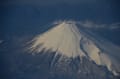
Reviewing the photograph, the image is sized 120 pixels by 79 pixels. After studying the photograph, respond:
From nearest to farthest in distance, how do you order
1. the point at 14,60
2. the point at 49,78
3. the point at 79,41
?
the point at 49,78
the point at 14,60
the point at 79,41

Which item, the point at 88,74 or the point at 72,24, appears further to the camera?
the point at 72,24

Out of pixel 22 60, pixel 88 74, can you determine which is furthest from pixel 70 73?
pixel 22 60

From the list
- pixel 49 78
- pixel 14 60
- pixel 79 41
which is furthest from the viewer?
pixel 79 41

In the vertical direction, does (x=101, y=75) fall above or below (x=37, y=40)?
below

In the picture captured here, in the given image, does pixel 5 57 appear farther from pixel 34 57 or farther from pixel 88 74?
pixel 88 74

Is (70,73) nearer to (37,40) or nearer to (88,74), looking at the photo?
(88,74)

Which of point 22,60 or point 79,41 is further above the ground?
point 79,41

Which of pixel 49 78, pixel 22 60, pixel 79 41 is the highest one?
pixel 79 41

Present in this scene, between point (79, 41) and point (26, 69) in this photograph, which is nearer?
point (26, 69)

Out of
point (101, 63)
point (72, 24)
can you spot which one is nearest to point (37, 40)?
point (72, 24)
